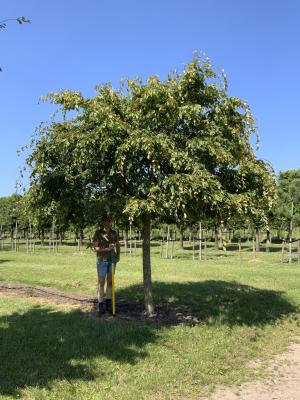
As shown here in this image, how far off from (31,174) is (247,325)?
511 centimetres

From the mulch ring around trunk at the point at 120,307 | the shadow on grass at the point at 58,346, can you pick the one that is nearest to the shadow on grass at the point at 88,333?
the shadow on grass at the point at 58,346

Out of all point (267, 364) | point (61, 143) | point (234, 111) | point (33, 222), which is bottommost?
point (267, 364)

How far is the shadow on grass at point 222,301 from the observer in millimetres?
10021

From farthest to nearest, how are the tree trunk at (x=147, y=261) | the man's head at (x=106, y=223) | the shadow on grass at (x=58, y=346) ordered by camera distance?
the tree trunk at (x=147, y=261)
the man's head at (x=106, y=223)
the shadow on grass at (x=58, y=346)

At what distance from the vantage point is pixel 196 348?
290 inches

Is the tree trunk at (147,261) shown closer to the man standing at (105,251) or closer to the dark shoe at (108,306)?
the man standing at (105,251)

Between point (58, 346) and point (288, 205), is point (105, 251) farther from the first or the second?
point (288, 205)

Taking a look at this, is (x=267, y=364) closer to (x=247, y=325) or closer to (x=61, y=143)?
(x=247, y=325)

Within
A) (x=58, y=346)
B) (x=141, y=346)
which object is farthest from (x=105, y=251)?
(x=58, y=346)

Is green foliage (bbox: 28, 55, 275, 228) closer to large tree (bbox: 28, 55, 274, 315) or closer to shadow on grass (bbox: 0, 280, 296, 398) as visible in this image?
large tree (bbox: 28, 55, 274, 315)

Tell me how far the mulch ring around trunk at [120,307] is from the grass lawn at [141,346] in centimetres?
33

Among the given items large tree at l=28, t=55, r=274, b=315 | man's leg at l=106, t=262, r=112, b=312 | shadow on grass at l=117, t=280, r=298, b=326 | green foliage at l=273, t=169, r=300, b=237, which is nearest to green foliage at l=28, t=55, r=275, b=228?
large tree at l=28, t=55, r=274, b=315

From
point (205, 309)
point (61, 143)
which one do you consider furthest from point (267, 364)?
point (61, 143)

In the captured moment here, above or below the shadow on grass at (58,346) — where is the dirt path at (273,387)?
below
